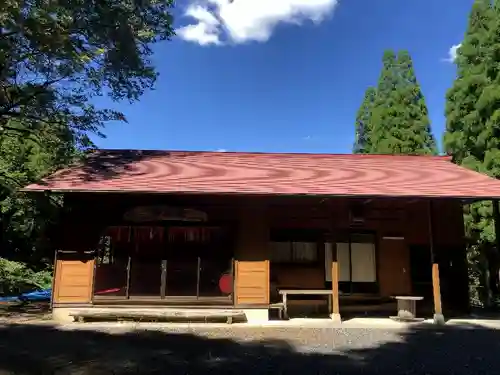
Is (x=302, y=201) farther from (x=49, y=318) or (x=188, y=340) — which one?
(x=49, y=318)

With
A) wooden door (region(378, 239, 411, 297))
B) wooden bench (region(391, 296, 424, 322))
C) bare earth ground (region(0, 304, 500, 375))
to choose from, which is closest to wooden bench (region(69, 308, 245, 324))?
bare earth ground (region(0, 304, 500, 375))

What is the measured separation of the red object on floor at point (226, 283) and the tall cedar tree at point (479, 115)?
8644mm

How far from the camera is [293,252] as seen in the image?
12.4 metres

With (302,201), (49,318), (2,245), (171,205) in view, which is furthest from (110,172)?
(2,245)

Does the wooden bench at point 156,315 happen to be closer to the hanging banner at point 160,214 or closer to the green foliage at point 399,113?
the hanging banner at point 160,214

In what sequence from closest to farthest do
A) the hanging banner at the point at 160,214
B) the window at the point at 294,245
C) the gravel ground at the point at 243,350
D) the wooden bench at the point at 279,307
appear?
the gravel ground at the point at 243,350 < the wooden bench at the point at 279,307 < the hanging banner at the point at 160,214 < the window at the point at 294,245

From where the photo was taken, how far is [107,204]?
36.1ft

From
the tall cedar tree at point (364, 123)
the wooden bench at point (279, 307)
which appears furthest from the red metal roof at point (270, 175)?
the tall cedar tree at point (364, 123)

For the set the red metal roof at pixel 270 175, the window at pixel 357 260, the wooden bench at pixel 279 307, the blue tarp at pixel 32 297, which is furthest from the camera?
the blue tarp at pixel 32 297

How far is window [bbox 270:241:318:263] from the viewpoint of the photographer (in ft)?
40.5

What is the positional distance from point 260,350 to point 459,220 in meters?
7.71

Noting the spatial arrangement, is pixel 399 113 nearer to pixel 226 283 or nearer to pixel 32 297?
pixel 226 283

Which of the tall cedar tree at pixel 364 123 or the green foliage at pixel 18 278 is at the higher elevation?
the tall cedar tree at pixel 364 123

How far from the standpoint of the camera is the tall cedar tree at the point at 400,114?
76.6ft
